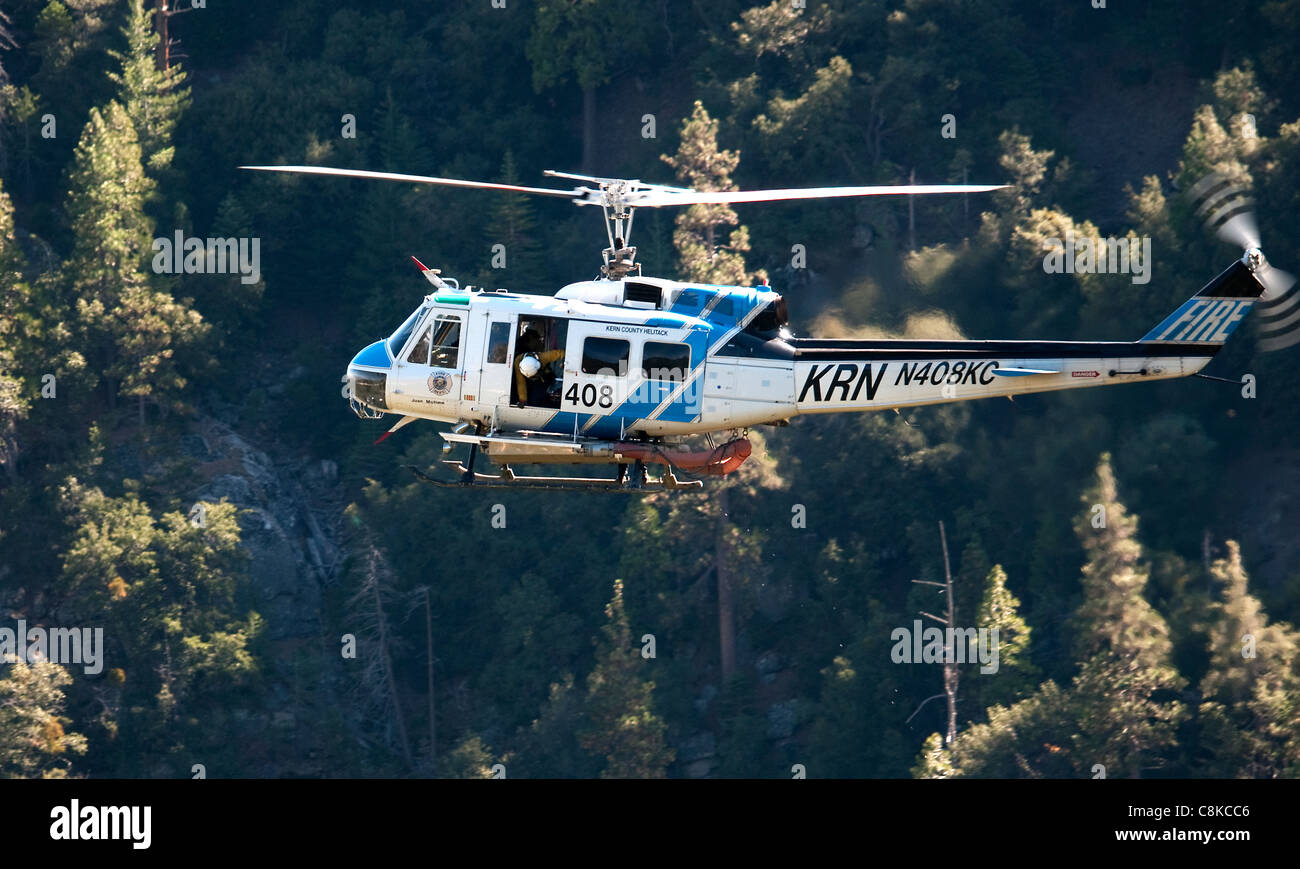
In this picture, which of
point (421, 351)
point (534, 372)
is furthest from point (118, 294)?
point (534, 372)

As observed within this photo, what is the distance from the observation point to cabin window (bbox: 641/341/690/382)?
29312 millimetres

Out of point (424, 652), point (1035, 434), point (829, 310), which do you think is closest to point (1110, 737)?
point (1035, 434)

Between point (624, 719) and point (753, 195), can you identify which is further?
point (624, 719)

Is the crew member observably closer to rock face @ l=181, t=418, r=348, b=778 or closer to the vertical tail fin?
the vertical tail fin

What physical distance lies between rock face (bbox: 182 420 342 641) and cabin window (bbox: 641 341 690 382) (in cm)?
3368

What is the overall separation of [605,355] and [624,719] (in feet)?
93.2

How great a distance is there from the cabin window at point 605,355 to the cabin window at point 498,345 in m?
1.07

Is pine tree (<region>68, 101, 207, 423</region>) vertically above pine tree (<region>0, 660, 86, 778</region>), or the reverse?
pine tree (<region>68, 101, 207, 423</region>)

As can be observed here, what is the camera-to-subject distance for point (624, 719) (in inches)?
2222

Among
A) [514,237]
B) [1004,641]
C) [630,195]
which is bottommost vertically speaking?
[1004,641]

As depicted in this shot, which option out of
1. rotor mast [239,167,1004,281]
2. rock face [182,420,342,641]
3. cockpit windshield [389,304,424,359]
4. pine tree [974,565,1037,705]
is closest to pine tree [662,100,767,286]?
pine tree [974,565,1037,705]

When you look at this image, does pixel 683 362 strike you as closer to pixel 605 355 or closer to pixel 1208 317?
pixel 605 355

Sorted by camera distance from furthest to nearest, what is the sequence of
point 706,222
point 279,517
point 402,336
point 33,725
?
point 279,517
point 33,725
point 706,222
point 402,336

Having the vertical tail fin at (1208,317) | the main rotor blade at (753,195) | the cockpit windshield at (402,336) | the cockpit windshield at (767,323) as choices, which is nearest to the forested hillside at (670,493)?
the vertical tail fin at (1208,317)
